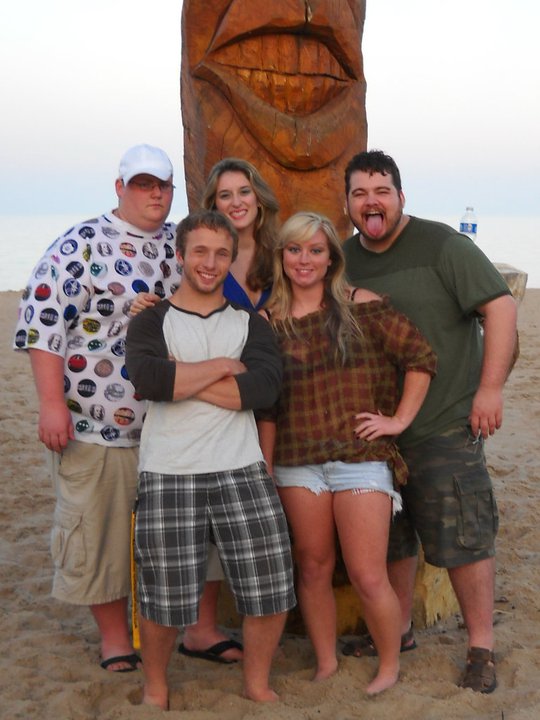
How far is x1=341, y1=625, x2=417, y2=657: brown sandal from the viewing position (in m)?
3.23

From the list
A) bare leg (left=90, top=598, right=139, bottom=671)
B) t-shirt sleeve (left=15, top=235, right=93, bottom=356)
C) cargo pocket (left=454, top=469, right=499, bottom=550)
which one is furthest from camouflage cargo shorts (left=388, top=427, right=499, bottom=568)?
t-shirt sleeve (left=15, top=235, right=93, bottom=356)

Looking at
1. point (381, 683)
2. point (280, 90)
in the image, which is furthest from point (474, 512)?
point (280, 90)

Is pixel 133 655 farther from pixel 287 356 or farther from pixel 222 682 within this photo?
pixel 287 356

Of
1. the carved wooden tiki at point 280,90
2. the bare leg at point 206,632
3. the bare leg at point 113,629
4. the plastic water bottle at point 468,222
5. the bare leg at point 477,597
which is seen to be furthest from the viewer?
the plastic water bottle at point 468,222

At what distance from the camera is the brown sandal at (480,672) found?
114 inches

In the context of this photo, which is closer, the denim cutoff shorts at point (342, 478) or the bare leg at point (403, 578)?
the denim cutoff shorts at point (342, 478)

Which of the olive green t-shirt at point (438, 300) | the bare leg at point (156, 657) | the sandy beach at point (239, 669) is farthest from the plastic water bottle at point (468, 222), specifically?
the bare leg at point (156, 657)

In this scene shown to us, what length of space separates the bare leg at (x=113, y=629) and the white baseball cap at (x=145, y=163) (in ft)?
4.96

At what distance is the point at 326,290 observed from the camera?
2895 millimetres

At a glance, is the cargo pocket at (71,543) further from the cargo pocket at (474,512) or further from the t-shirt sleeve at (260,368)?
the cargo pocket at (474,512)

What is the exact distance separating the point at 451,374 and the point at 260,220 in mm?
853

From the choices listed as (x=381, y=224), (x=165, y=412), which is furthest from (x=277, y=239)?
(x=165, y=412)

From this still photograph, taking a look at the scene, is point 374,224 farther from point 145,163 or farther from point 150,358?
point 150,358

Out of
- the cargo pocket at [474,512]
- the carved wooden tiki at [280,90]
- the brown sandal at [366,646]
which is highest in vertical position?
the carved wooden tiki at [280,90]
